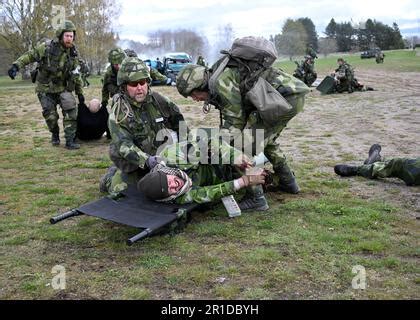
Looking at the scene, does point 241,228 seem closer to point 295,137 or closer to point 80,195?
point 80,195

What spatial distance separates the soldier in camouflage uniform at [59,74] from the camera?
26.1ft

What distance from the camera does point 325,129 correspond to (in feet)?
32.1

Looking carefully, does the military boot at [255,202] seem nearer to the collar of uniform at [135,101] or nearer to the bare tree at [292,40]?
the collar of uniform at [135,101]

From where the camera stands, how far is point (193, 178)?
461 cm

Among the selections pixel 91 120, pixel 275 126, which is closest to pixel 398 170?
pixel 275 126

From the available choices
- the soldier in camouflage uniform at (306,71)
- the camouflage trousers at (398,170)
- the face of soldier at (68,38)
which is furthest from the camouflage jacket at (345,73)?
the camouflage trousers at (398,170)

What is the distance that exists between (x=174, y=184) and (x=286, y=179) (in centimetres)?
155

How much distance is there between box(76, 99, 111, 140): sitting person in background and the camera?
853 cm

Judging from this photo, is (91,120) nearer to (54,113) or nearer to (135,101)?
(54,113)

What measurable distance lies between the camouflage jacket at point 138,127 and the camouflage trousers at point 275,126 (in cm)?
92

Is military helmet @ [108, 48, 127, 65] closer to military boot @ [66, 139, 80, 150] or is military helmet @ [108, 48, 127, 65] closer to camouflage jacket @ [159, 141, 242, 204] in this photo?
military boot @ [66, 139, 80, 150]

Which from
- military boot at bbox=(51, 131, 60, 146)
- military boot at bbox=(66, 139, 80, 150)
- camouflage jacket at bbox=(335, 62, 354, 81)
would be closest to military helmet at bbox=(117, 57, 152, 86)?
military boot at bbox=(66, 139, 80, 150)
